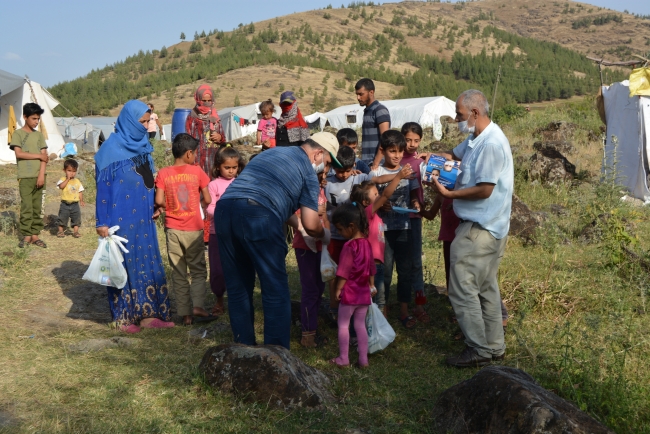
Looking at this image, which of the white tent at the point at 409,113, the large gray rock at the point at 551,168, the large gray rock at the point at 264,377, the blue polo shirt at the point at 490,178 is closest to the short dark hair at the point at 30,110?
the large gray rock at the point at 264,377

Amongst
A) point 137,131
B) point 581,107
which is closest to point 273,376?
point 137,131

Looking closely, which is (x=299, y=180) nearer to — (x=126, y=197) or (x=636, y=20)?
(x=126, y=197)

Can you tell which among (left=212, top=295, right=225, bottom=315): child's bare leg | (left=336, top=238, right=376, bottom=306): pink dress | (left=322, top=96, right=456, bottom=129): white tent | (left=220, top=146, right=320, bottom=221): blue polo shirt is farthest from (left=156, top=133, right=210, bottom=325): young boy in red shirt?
(left=322, top=96, right=456, bottom=129): white tent

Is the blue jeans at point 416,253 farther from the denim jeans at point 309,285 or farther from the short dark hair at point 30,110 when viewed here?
the short dark hair at point 30,110

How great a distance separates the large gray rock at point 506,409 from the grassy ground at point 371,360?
21 centimetres

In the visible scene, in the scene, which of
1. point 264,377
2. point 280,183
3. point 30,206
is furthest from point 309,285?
point 30,206

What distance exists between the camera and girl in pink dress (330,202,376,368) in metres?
4.29

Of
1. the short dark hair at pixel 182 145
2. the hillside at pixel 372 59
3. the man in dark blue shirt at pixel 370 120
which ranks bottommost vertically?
the short dark hair at pixel 182 145

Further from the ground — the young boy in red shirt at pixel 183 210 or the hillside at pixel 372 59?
the hillside at pixel 372 59

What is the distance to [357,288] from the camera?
4.30 meters

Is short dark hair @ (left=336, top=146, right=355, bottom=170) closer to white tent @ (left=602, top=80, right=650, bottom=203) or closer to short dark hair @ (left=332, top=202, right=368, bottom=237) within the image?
short dark hair @ (left=332, top=202, right=368, bottom=237)

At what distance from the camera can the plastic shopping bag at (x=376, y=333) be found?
14.7 ft

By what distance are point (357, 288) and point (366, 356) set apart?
502mm

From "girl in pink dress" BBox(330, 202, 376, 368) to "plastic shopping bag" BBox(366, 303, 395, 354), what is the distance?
131mm
